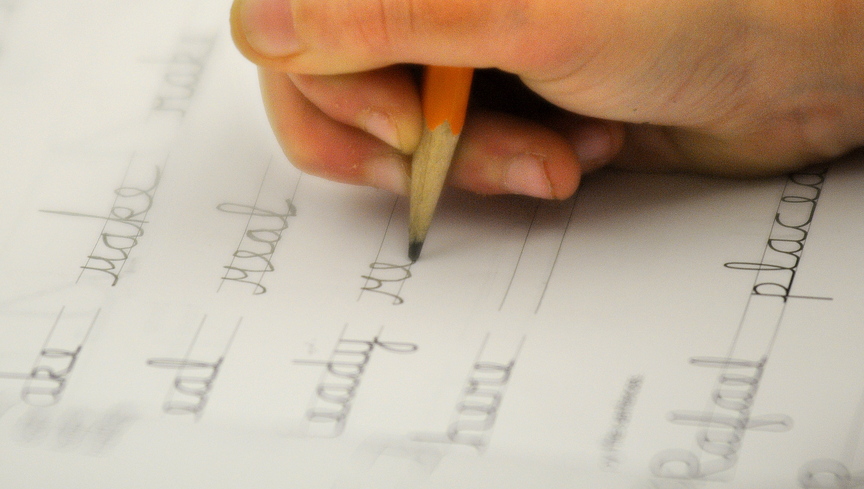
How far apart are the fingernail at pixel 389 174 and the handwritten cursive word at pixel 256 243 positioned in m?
0.06

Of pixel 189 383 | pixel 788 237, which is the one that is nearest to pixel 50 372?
pixel 189 383

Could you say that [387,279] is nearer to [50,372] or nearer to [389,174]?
[389,174]

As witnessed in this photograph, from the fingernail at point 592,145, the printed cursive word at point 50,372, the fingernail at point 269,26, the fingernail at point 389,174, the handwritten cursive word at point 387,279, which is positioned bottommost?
the printed cursive word at point 50,372

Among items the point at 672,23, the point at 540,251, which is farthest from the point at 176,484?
the point at 672,23

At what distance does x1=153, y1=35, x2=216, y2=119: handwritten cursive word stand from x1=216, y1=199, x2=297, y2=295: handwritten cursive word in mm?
134

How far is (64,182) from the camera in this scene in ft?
1.89

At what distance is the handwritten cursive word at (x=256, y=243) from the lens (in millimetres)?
501

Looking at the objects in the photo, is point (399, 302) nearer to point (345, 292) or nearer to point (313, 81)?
point (345, 292)

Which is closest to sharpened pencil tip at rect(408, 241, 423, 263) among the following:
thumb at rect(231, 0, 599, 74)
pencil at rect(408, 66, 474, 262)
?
pencil at rect(408, 66, 474, 262)

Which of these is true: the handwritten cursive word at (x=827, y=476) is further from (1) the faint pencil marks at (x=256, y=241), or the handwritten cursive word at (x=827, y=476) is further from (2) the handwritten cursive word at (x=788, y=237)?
(1) the faint pencil marks at (x=256, y=241)

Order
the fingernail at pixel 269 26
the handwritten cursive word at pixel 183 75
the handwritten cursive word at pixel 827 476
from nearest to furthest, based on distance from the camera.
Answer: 1. the handwritten cursive word at pixel 827 476
2. the fingernail at pixel 269 26
3. the handwritten cursive word at pixel 183 75

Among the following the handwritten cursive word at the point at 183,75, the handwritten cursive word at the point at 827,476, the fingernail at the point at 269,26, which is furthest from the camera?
the handwritten cursive word at the point at 183,75

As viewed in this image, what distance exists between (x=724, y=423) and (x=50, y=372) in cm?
35

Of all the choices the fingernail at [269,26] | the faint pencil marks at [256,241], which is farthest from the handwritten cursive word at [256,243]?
the fingernail at [269,26]
